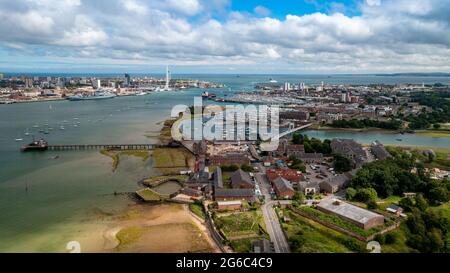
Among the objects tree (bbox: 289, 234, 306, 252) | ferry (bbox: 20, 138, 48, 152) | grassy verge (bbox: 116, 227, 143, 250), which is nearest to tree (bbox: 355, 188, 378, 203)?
tree (bbox: 289, 234, 306, 252)

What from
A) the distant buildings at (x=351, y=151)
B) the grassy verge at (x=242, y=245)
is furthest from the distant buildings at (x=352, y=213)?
the distant buildings at (x=351, y=151)

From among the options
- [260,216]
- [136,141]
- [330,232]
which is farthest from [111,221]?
[136,141]

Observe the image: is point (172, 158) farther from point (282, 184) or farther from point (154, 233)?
point (154, 233)

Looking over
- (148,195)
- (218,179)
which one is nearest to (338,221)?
(218,179)

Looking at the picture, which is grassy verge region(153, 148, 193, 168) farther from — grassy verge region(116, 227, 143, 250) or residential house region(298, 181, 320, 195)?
grassy verge region(116, 227, 143, 250)

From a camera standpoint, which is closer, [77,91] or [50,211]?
[50,211]
